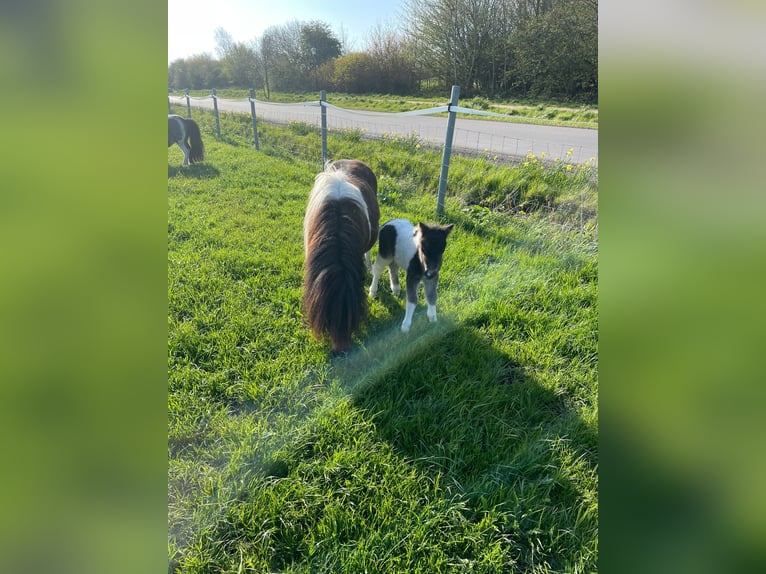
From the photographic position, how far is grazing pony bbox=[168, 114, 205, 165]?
8.73 meters

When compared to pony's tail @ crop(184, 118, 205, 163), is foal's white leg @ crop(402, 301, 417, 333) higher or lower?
lower

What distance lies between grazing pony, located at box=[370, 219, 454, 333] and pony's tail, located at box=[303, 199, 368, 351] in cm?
58

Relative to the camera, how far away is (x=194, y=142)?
920 cm

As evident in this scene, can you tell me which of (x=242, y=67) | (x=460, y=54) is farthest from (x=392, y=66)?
(x=242, y=67)

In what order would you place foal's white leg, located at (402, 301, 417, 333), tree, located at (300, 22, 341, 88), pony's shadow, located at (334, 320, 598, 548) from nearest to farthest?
pony's shadow, located at (334, 320, 598, 548), foal's white leg, located at (402, 301, 417, 333), tree, located at (300, 22, 341, 88)

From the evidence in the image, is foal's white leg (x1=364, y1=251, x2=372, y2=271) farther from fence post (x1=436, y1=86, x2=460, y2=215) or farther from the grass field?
fence post (x1=436, y1=86, x2=460, y2=215)

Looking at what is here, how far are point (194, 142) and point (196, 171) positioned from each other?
912 mm

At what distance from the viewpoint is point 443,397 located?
2.73 metres

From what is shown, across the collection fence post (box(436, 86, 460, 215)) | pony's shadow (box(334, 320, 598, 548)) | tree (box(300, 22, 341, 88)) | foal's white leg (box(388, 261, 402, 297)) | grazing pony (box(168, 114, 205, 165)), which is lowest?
pony's shadow (box(334, 320, 598, 548))

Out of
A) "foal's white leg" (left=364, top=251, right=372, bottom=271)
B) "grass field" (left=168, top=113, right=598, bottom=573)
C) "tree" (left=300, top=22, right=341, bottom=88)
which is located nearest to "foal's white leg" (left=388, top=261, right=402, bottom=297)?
"grass field" (left=168, top=113, right=598, bottom=573)

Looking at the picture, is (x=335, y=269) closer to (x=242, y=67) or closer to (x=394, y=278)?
(x=394, y=278)

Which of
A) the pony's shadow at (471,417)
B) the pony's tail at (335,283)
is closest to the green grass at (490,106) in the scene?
the pony's tail at (335,283)
